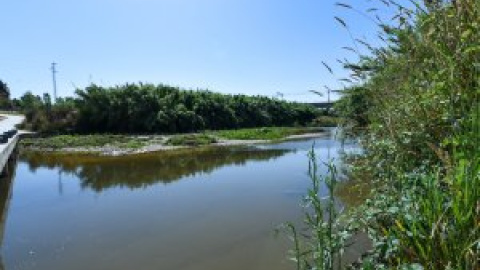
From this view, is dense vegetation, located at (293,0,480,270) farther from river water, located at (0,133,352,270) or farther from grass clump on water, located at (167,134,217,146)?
grass clump on water, located at (167,134,217,146)

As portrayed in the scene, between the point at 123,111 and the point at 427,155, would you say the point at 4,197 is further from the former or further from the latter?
the point at 123,111

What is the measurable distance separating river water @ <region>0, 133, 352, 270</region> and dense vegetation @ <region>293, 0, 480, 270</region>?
83 centimetres

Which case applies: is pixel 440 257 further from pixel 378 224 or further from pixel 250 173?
pixel 250 173

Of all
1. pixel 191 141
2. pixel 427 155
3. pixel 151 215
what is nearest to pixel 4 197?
pixel 151 215

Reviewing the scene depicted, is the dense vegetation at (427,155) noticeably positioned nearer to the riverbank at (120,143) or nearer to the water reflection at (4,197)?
the water reflection at (4,197)

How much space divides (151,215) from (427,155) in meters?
9.01

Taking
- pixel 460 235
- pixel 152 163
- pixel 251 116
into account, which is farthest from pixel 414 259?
pixel 251 116

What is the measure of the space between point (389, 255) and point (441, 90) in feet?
3.03

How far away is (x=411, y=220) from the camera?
2.28 meters

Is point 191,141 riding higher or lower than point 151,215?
higher

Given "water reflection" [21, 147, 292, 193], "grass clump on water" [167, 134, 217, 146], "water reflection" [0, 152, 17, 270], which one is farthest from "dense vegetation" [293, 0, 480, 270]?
"grass clump on water" [167, 134, 217, 146]

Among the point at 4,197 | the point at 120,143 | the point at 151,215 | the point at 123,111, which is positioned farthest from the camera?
the point at 123,111

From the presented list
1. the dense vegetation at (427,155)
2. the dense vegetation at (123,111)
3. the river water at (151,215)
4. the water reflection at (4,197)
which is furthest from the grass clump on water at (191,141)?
the dense vegetation at (427,155)

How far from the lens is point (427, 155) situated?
127 inches
